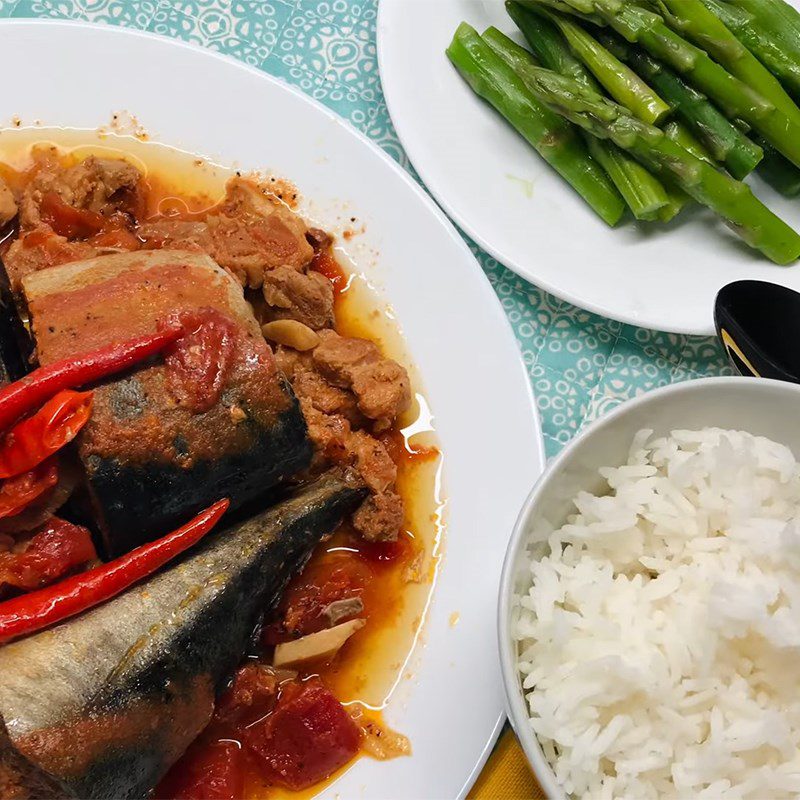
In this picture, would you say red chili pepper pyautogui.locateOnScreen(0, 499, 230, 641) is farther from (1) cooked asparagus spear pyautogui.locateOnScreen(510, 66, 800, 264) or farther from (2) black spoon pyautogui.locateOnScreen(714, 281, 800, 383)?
(1) cooked asparagus spear pyautogui.locateOnScreen(510, 66, 800, 264)

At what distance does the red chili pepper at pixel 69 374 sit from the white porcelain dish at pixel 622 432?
132 centimetres

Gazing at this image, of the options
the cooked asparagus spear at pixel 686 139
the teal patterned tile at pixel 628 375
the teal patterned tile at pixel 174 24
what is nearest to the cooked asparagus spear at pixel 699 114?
the cooked asparagus spear at pixel 686 139

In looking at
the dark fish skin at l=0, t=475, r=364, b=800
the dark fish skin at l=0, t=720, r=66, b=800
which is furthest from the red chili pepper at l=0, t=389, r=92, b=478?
the dark fish skin at l=0, t=720, r=66, b=800

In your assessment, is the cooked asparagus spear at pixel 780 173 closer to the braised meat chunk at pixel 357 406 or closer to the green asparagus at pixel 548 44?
the green asparagus at pixel 548 44

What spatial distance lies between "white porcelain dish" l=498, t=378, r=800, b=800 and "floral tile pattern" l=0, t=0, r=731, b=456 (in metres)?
0.85

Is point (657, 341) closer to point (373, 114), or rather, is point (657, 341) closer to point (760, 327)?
point (760, 327)

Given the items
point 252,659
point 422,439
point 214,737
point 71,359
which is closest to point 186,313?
point 71,359

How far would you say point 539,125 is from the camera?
368 cm

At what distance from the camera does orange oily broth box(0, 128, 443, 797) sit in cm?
318

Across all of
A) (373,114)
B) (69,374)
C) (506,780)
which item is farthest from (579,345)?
(69,374)

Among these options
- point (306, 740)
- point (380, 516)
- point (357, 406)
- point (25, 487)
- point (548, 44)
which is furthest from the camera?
point (548, 44)

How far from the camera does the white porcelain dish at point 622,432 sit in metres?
2.46

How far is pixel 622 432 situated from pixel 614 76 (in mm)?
1815

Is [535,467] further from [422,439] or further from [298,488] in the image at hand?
[298,488]
